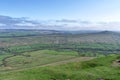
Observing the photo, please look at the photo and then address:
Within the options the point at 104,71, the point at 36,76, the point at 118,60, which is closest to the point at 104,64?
the point at 118,60

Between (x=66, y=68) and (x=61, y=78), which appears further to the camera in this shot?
(x=66, y=68)

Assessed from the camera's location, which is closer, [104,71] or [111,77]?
[111,77]

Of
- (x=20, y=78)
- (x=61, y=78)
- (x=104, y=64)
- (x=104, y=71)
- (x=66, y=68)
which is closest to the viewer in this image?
(x=20, y=78)

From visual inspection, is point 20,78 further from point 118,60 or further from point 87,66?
point 118,60

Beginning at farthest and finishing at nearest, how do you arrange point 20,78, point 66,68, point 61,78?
point 66,68, point 61,78, point 20,78

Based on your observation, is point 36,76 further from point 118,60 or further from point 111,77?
point 118,60

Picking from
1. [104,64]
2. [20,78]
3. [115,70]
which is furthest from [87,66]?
[20,78]

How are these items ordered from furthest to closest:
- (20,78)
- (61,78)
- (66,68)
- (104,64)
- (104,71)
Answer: (104,64) < (66,68) < (104,71) < (61,78) < (20,78)

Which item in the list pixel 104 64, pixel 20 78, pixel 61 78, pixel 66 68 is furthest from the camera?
pixel 104 64

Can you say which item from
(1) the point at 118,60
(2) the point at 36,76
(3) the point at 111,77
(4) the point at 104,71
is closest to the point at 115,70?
(4) the point at 104,71
